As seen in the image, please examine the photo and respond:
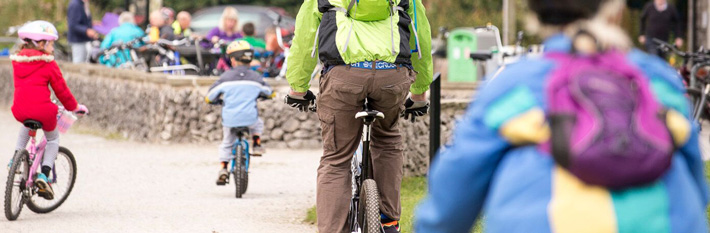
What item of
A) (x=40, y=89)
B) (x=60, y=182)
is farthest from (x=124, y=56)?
(x=40, y=89)

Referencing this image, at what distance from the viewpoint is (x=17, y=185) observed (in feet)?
26.0

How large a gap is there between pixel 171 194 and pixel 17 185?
6.00ft

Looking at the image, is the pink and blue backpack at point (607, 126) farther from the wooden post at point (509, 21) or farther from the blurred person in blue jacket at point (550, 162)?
the wooden post at point (509, 21)

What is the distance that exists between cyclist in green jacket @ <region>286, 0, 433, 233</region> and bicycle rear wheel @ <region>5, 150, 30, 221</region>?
2.72 m

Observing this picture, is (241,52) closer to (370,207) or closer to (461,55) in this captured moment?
(370,207)

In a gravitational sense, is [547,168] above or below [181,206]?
above

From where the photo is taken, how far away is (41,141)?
8.11m

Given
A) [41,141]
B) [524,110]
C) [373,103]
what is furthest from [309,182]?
[524,110]

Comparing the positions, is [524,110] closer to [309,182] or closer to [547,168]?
[547,168]

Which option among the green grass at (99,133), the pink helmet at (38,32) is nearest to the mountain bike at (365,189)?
the pink helmet at (38,32)

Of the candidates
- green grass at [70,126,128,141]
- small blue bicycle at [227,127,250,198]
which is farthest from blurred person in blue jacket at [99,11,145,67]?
small blue bicycle at [227,127,250,198]

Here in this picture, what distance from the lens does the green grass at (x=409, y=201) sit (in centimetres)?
706

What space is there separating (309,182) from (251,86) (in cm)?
129

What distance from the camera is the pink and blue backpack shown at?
7.38 ft
